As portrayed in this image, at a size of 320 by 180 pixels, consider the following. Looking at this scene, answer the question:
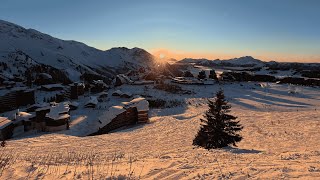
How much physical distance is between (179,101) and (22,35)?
415 feet

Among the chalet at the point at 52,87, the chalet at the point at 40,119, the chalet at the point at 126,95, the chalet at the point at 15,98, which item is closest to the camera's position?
the chalet at the point at 40,119

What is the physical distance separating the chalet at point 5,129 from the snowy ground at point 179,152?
186 inches

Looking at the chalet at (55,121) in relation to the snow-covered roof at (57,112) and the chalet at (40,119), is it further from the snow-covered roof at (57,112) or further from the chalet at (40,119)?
the chalet at (40,119)

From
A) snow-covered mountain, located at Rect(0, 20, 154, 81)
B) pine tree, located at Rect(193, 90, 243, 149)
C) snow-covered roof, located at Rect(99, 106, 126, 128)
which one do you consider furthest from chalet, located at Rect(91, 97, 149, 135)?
snow-covered mountain, located at Rect(0, 20, 154, 81)

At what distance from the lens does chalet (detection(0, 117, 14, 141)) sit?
26.8 metres

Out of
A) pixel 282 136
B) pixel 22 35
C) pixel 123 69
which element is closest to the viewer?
pixel 282 136

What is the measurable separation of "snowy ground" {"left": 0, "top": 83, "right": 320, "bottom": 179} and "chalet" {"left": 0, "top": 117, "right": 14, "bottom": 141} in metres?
4.73

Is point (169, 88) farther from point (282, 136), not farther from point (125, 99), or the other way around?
point (282, 136)

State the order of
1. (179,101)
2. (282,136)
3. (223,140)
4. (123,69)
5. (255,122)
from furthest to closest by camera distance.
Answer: (123,69) < (179,101) < (255,122) < (282,136) < (223,140)

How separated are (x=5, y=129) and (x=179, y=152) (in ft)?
72.1

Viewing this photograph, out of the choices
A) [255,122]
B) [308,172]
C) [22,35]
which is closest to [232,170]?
[308,172]

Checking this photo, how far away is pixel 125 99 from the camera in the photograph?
46.6 m

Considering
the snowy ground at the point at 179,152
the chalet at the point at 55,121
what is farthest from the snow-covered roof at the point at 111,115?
the chalet at the point at 55,121

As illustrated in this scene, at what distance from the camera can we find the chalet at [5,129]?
26.8m
